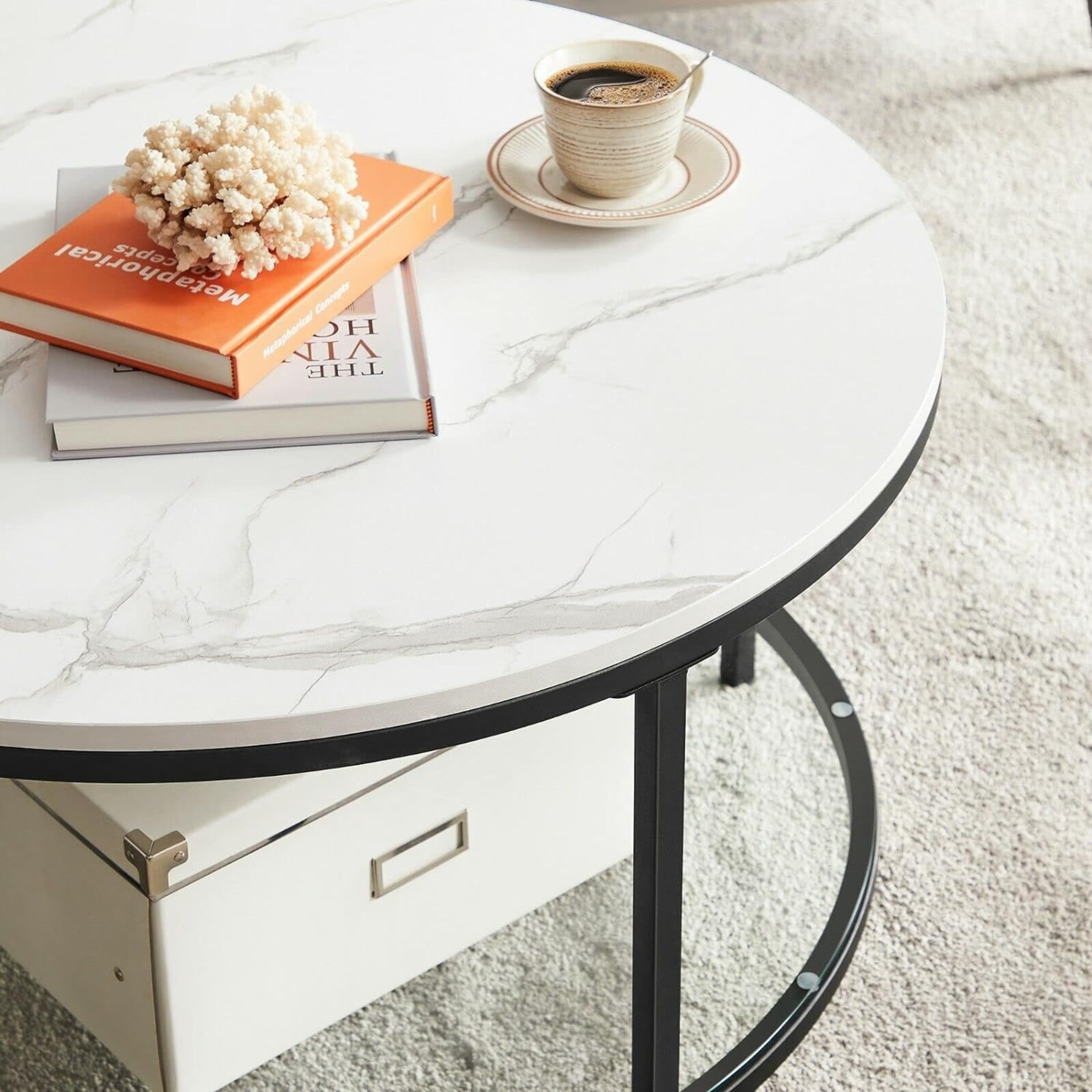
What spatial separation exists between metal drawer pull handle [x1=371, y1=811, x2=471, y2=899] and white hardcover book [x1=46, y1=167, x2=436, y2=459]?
0.34 metres

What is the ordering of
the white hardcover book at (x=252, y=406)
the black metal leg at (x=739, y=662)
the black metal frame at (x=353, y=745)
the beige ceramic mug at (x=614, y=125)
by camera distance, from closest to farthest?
the black metal frame at (x=353, y=745) → the white hardcover book at (x=252, y=406) → the beige ceramic mug at (x=614, y=125) → the black metal leg at (x=739, y=662)

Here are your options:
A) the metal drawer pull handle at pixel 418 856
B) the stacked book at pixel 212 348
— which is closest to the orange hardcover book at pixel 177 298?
the stacked book at pixel 212 348

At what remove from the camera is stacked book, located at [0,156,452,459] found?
85 cm

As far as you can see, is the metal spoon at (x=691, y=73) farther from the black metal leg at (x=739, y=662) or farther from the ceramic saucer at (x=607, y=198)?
the black metal leg at (x=739, y=662)

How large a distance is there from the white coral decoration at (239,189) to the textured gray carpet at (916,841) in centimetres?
66

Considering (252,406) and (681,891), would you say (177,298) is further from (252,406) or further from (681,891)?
(681,891)

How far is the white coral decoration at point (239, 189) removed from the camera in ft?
2.86

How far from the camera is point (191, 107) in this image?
46.0 inches

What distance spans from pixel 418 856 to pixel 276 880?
126mm

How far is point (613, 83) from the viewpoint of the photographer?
1.05m

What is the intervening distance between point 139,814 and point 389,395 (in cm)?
30

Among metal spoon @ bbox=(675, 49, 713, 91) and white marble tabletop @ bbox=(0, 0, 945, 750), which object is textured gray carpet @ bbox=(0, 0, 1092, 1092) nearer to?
white marble tabletop @ bbox=(0, 0, 945, 750)

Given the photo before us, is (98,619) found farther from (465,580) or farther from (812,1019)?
(812,1019)

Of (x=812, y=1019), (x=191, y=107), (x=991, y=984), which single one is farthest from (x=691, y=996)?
(x=191, y=107)
